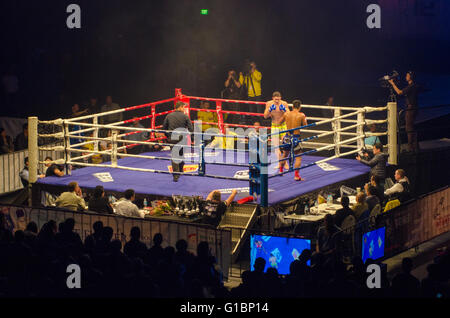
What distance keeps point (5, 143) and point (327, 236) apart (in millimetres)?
8137

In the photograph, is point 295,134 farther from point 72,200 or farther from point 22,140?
point 22,140

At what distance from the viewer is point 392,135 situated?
1466 cm

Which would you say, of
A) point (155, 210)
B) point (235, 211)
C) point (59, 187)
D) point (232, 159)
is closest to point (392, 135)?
point (232, 159)

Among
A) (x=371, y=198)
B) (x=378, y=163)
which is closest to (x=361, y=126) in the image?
(x=378, y=163)

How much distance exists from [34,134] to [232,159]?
382cm

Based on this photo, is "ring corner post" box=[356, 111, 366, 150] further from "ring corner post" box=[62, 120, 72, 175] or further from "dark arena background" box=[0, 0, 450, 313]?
"ring corner post" box=[62, 120, 72, 175]

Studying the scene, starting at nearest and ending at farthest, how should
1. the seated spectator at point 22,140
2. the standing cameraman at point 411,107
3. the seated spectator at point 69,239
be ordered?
the seated spectator at point 69,239
the standing cameraman at point 411,107
the seated spectator at point 22,140

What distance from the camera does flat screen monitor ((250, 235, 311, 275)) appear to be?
34.8ft

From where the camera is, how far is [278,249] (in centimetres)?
1077

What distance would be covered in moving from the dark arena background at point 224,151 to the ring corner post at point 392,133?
2.1 inches

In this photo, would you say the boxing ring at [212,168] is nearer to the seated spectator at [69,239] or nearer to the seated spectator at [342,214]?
the seated spectator at [342,214]

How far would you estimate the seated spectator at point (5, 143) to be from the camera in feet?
53.0

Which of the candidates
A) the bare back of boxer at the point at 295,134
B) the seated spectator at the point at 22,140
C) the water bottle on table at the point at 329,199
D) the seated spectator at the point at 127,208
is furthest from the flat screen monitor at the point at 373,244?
the seated spectator at the point at 22,140

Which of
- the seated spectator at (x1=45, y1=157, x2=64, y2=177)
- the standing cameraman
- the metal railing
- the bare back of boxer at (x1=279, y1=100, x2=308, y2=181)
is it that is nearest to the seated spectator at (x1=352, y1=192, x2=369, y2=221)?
the bare back of boxer at (x1=279, y1=100, x2=308, y2=181)
